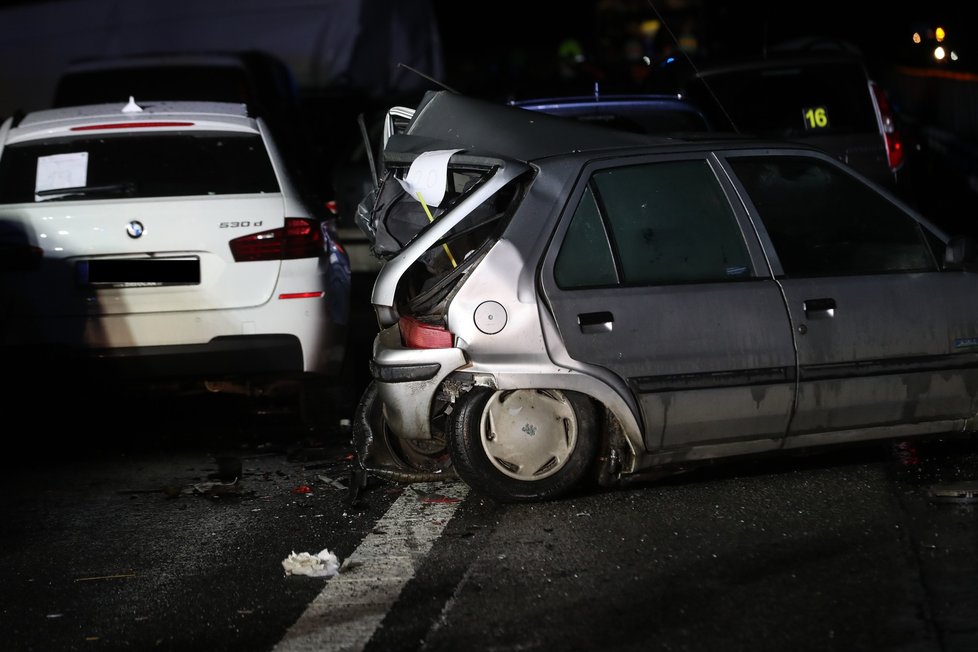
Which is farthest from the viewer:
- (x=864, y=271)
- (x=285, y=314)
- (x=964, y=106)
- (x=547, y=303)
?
(x=964, y=106)

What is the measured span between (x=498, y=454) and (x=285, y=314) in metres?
1.91

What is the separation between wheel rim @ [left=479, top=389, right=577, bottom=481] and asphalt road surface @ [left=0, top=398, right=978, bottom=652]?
0.25m

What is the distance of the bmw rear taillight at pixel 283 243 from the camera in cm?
761

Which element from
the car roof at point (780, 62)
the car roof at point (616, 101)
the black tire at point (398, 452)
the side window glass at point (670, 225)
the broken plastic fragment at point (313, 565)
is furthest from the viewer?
the car roof at point (780, 62)

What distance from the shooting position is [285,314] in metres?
7.66

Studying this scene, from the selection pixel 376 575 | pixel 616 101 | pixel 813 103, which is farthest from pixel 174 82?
pixel 376 575

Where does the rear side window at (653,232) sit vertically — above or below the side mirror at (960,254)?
above

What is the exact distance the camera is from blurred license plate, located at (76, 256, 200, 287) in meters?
7.52

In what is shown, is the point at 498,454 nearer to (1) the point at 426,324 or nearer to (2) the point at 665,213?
(1) the point at 426,324

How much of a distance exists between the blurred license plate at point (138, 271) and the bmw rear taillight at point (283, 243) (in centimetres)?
24

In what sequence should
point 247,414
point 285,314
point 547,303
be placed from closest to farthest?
point 547,303
point 285,314
point 247,414

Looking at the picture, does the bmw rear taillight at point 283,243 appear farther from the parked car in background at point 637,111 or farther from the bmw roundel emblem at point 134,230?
the parked car in background at point 637,111

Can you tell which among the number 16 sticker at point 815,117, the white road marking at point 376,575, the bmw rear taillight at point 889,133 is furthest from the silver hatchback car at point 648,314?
the number 16 sticker at point 815,117

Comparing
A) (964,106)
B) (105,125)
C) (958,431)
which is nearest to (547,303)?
(958,431)
